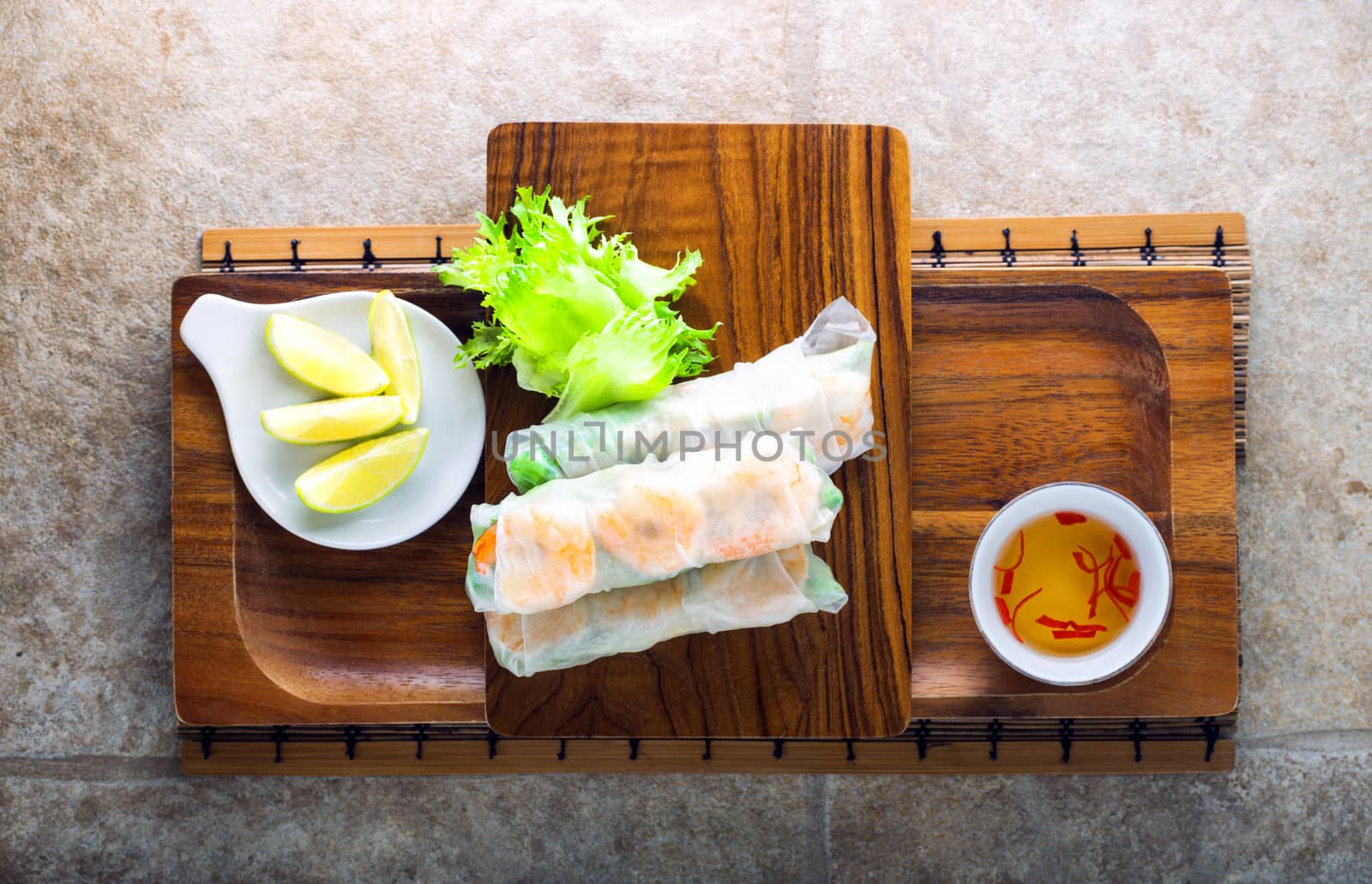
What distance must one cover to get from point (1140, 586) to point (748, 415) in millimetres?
776

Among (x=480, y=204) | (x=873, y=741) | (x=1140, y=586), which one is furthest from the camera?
(x=480, y=204)

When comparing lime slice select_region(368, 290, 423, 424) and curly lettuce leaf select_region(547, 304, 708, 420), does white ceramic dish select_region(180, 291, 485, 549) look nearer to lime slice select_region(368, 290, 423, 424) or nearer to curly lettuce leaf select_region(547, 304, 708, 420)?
lime slice select_region(368, 290, 423, 424)

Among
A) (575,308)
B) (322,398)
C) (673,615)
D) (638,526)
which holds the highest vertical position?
(575,308)

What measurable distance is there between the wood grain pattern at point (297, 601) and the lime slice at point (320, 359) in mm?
113

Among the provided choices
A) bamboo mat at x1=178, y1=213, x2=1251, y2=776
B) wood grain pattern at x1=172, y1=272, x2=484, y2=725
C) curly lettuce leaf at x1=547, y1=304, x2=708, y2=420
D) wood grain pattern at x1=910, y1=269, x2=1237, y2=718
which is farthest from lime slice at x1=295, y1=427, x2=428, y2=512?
wood grain pattern at x1=910, y1=269, x2=1237, y2=718

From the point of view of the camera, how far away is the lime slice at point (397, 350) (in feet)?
5.41

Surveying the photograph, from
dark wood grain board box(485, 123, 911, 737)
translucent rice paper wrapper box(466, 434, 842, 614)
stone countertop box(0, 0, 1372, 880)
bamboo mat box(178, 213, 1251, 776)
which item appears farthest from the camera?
stone countertop box(0, 0, 1372, 880)

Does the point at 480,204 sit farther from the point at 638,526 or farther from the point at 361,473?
the point at 638,526

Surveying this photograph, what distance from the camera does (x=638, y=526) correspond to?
4.85 ft

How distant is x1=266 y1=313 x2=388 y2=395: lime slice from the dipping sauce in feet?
4.03

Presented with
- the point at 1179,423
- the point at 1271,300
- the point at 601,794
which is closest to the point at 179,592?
the point at 601,794

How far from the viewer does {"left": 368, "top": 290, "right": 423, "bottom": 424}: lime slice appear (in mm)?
1647

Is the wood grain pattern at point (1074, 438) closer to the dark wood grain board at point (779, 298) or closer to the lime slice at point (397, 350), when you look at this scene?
the dark wood grain board at point (779, 298)

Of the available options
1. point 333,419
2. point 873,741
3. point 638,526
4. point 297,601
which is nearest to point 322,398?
point 333,419
